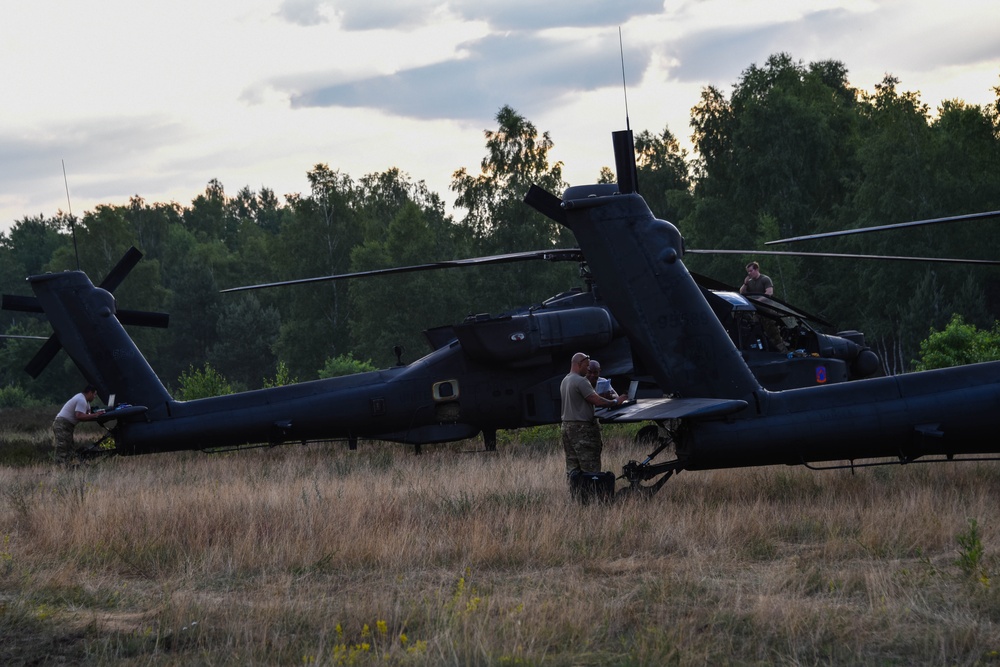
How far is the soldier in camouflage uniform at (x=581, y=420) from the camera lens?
1124 centimetres

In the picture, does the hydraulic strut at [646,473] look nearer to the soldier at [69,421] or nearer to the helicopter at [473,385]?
the helicopter at [473,385]

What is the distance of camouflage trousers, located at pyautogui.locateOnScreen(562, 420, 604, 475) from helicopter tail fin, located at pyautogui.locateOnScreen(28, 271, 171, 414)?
8274 millimetres

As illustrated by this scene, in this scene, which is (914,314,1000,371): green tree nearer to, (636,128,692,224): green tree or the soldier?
the soldier

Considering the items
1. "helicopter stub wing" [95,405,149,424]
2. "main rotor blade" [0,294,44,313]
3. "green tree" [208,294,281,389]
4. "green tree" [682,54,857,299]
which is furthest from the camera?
"green tree" [208,294,281,389]

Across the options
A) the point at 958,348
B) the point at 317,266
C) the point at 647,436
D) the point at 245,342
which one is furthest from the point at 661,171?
the point at 647,436

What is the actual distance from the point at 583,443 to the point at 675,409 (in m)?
1.31

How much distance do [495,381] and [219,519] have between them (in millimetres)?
5530

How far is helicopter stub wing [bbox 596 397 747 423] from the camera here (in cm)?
1014

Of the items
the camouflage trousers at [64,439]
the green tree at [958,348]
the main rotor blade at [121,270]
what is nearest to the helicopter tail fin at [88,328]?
the main rotor blade at [121,270]

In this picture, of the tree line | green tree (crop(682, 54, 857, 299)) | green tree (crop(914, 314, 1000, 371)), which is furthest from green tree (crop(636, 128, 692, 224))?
green tree (crop(914, 314, 1000, 371))

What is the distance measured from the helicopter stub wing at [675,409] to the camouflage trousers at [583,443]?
237 mm

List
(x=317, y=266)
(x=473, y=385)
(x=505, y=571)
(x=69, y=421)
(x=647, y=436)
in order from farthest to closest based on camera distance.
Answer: (x=317, y=266) → (x=69, y=421) → (x=647, y=436) → (x=473, y=385) → (x=505, y=571)

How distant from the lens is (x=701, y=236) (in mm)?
55062

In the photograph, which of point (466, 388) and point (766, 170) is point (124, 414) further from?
point (766, 170)
